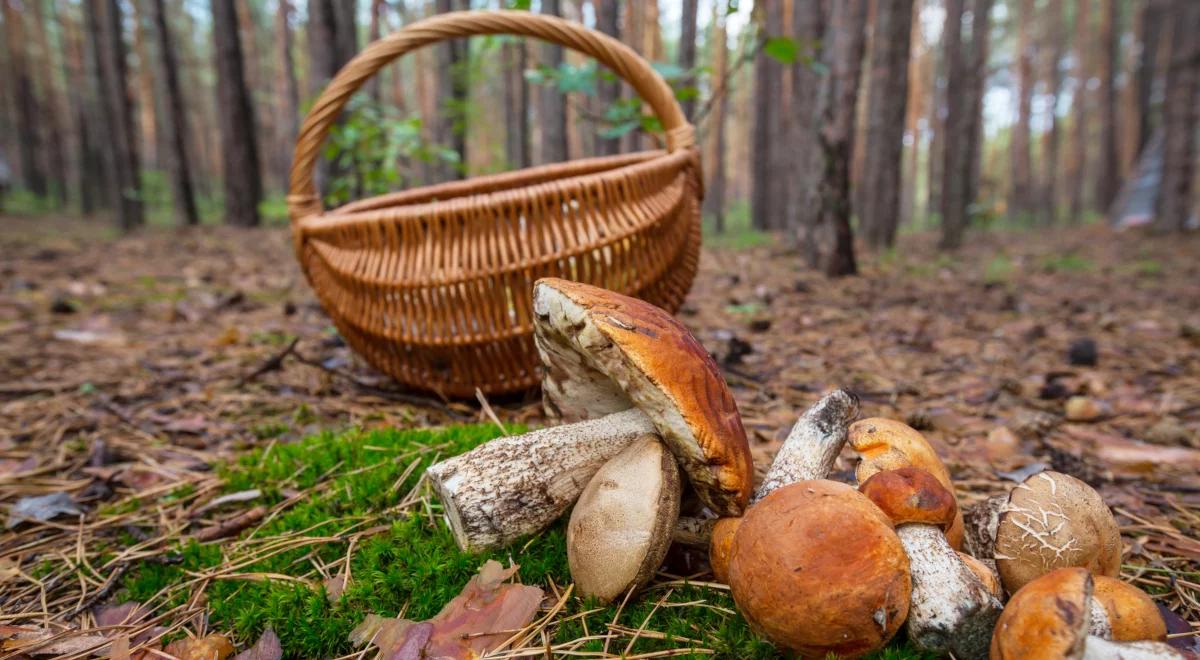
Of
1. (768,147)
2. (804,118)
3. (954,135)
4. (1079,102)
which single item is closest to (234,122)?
(804,118)

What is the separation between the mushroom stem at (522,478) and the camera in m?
1.34

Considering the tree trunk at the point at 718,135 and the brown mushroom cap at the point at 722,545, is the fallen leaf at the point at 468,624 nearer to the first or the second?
the brown mushroom cap at the point at 722,545

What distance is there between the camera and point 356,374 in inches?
114

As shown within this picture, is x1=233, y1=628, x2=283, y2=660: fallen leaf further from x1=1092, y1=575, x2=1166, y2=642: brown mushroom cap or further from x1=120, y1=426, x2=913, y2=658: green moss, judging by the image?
x1=1092, y1=575, x2=1166, y2=642: brown mushroom cap

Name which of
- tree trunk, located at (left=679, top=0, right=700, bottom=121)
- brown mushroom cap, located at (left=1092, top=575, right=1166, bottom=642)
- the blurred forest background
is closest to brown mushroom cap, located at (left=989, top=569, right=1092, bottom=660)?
brown mushroom cap, located at (left=1092, top=575, right=1166, bottom=642)

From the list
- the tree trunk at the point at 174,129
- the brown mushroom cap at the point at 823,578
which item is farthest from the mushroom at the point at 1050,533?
the tree trunk at the point at 174,129

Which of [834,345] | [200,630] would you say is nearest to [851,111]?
[834,345]

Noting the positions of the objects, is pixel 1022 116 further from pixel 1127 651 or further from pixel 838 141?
pixel 1127 651

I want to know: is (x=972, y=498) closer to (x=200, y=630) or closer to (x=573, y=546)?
(x=573, y=546)

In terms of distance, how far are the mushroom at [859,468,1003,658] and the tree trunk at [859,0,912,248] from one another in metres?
7.30

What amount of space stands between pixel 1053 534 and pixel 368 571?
1.36m

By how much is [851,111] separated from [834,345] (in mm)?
3043

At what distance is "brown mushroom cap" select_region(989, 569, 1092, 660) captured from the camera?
861 millimetres

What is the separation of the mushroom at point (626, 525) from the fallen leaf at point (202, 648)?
0.71m
